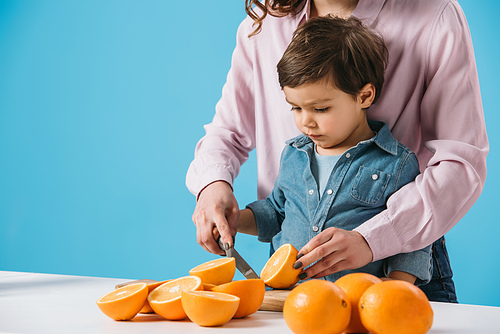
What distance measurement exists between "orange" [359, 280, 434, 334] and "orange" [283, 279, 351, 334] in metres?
0.03

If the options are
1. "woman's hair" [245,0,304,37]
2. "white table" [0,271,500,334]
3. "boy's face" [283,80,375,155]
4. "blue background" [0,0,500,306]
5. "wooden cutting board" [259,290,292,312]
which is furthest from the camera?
"blue background" [0,0,500,306]

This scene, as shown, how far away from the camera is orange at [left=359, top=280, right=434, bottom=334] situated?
76 centimetres

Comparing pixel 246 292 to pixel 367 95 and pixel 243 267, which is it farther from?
pixel 367 95

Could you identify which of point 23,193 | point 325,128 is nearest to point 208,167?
point 325,128

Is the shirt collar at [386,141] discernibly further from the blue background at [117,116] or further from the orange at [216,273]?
the blue background at [117,116]

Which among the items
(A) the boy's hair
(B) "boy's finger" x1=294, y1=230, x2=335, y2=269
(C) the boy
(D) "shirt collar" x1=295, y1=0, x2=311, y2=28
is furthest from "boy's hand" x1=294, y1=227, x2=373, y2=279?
(D) "shirt collar" x1=295, y1=0, x2=311, y2=28

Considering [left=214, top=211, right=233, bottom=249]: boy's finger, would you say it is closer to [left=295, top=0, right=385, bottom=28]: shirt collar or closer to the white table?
the white table

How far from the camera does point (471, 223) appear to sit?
373 cm

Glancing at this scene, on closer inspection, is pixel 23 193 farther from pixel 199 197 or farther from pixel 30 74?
pixel 199 197

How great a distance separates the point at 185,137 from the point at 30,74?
1199mm

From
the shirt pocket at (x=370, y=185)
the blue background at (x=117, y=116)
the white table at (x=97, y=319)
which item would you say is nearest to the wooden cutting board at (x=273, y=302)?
the white table at (x=97, y=319)

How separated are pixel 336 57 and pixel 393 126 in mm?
246

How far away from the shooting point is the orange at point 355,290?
82 centimetres

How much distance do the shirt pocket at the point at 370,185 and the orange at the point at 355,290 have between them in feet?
1.45
